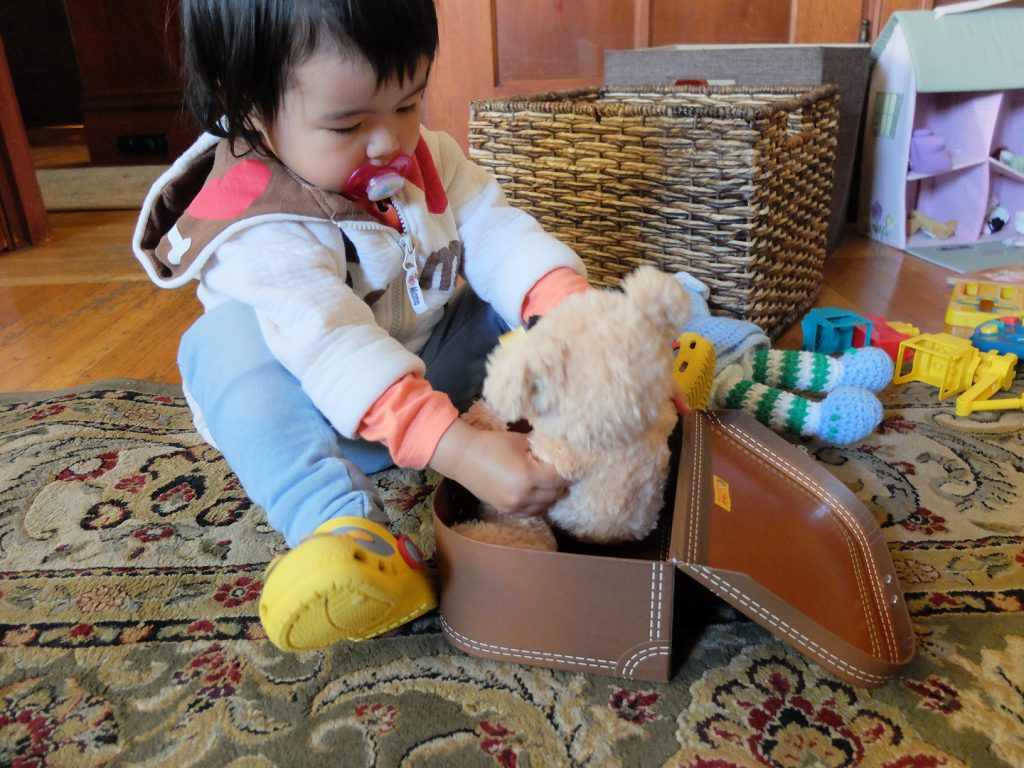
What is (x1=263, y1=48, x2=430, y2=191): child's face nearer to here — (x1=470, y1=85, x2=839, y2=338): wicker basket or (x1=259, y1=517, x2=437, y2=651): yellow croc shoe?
(x1=259, y1=517, x2=437, y2=651): yellow croc shoe

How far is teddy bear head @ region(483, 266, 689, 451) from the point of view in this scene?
0.52 m

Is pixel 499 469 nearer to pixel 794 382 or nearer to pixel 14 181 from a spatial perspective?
pixel 794 382

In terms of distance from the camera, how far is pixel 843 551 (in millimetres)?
631

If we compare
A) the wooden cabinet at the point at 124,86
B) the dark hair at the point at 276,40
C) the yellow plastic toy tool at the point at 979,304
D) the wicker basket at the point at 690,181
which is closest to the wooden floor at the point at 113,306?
the yellow plastic toy tool at the point at 979,304

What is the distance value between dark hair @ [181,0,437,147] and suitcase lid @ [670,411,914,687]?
1.31 ft

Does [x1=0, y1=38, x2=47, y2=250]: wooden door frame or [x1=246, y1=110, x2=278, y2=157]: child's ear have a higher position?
[x1=246, y1=110, x2=278, y2=157]: child's ear

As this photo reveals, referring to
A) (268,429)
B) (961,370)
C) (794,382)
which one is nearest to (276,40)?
(268,429)

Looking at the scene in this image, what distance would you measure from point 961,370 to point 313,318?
0.79 meters

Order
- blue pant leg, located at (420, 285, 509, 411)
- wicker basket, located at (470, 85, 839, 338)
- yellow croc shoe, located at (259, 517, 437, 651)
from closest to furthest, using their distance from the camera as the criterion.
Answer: yellow croc shoe, located at (259, 517, 437, 651) < blue pant leg, located at (420, 285, 509, 411) < wicker basket, located at (470, 85, 839, 338)

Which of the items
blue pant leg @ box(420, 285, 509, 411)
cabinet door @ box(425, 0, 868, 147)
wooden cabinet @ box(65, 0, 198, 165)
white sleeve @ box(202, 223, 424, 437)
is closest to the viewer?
white sleeve @ box(202, 223, 424, 437)

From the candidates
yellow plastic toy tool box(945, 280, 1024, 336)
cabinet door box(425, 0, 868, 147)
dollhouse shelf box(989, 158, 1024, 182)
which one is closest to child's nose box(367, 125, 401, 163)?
yellow plastic toy tool box(945, 280, 1024, 336)

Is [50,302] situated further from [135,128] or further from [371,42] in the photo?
[135,128]

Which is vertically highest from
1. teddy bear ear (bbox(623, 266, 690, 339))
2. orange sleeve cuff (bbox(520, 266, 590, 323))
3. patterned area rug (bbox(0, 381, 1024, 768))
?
teddy bear ear (bbox(623, 266, 690, 339))

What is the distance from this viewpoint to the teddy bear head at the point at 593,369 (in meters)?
0.52
